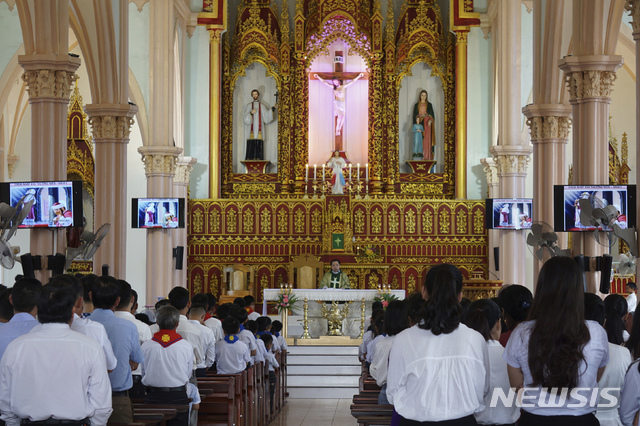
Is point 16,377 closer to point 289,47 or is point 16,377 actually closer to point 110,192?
point 110,192

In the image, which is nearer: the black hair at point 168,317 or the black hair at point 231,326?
the black hair at point 168,317

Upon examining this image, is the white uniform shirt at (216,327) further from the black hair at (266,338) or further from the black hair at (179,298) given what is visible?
the black hair at (179,298)

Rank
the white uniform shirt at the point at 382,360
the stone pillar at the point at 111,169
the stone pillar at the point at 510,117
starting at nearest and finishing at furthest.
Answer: the white uniform shirt at the point at 382,360 → the stone pillar at the point at 111,169 → the stone pillar at the point at 510,117

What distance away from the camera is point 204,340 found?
34.2 feet

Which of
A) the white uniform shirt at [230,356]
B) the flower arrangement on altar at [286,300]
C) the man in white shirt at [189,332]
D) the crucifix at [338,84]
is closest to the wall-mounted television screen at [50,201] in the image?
the white uniform shirt at [230,356]

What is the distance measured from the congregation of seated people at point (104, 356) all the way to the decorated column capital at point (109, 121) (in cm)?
862

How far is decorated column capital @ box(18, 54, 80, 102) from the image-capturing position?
50.0 ft

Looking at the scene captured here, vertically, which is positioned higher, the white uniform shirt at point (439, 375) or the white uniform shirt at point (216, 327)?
the white uniform shirt at point (439, 375)

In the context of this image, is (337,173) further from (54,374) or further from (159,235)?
(54,374)

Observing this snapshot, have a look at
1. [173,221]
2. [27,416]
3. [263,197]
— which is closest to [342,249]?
[263,197]

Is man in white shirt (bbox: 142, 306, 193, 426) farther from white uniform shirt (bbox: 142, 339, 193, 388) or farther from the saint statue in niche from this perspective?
the saint statue in niche

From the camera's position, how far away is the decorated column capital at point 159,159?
25188 mm

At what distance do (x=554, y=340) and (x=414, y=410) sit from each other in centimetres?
86

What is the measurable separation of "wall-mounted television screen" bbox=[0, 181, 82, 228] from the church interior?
829 cm
